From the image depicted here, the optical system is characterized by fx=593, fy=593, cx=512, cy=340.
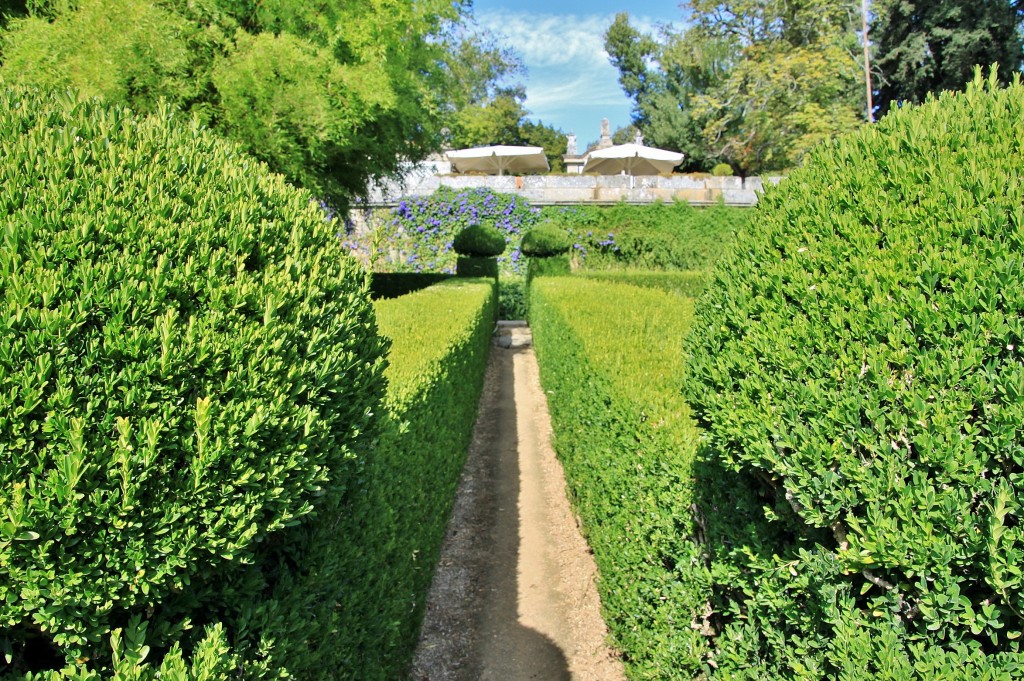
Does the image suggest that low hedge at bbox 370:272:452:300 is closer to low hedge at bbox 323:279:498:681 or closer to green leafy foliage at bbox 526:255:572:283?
green leafy foliage at bbox 526:255:572:283

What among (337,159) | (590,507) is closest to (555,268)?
(337,159)

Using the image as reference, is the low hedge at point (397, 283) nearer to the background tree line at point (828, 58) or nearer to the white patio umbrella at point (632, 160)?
the white patio umbrella at point (632, 160)

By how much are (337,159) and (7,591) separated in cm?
1254

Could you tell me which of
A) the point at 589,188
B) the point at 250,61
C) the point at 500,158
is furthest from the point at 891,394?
the point at 500,158

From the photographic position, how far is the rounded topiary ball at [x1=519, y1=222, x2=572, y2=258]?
1798 cm

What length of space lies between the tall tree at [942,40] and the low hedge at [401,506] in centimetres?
3149

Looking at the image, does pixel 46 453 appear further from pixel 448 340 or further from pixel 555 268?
pixel 555 268

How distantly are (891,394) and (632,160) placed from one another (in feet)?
93.0

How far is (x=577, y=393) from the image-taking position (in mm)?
5762

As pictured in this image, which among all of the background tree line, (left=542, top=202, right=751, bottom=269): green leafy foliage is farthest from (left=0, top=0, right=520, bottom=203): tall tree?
the background tree line

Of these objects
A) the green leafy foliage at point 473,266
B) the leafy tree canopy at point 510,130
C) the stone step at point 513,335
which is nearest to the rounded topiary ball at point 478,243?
the green leafy foliage at point 473,266

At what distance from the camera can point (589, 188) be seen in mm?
22641

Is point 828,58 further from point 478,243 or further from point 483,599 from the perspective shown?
point 483,599

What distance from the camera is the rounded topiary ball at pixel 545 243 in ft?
59.0
